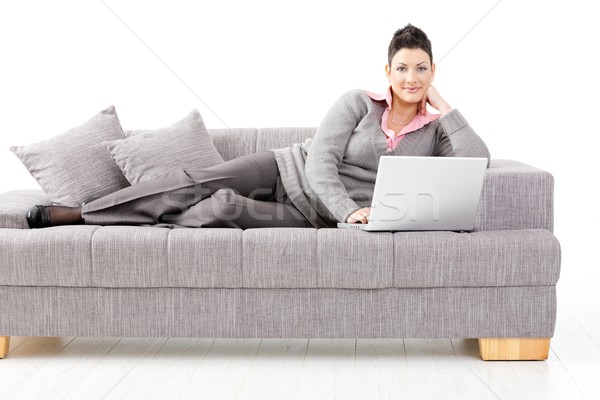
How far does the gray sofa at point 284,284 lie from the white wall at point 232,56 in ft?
6.43

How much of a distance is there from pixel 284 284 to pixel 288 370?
28 centimetres

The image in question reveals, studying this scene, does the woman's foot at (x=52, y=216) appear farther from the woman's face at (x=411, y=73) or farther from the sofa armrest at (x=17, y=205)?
the woman's face at (x=411, y=73)

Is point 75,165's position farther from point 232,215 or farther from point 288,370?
point 288,370

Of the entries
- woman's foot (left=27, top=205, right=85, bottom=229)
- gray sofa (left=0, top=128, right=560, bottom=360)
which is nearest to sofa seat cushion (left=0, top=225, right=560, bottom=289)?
gray sofa (left=0, top=128, right=560, bottom=360)

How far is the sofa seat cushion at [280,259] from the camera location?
2.85m

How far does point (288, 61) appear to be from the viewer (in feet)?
15.8

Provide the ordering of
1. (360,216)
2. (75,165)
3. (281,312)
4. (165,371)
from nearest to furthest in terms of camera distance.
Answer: (165,371)
(281,312)
(360,216)
(75,165)

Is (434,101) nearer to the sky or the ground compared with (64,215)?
nearer to the sky

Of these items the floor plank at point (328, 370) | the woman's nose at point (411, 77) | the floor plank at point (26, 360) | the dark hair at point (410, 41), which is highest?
the dark hair at point (410, 41)

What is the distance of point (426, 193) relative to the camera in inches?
112

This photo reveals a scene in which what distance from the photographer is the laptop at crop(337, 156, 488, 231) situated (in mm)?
2801

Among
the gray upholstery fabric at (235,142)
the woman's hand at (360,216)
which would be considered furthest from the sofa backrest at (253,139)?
the woman's hand at (360,216)

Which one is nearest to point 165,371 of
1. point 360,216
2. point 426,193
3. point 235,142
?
point 360,216

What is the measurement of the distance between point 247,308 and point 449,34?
2.47 m
